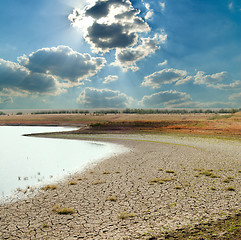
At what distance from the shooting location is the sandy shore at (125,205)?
313 inches

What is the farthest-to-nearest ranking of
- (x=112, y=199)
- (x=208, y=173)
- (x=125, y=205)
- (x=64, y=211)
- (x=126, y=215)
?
(x=208, y=173) < (x=112, y=199) < (x=125, y=205) < (x=64, y=211) < (x=126, y=215)

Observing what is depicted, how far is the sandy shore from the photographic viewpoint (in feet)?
26.0

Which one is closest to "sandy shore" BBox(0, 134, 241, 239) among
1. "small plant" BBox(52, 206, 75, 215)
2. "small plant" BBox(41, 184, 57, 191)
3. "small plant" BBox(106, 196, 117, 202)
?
"small plant" BBox(106, 196, 117, 202)

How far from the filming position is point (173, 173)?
15391 millimetres

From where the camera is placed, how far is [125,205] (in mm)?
9961

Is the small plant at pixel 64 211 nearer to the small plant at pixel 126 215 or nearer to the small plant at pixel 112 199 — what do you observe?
the small plant at pixel 112 199

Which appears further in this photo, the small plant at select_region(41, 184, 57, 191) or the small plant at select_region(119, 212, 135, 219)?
the small plant at select_region(41, 184, 57, 191)

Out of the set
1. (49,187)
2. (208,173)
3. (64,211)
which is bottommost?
(49,187)

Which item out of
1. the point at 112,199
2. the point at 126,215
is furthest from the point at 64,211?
the point at 126,215

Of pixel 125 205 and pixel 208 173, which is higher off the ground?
pixel 208 173

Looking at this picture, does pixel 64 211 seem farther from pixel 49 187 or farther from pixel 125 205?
pixel 49 187

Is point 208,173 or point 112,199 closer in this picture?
point 112,199

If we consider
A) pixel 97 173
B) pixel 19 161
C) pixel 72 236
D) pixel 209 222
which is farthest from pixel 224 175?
pixel 19 161

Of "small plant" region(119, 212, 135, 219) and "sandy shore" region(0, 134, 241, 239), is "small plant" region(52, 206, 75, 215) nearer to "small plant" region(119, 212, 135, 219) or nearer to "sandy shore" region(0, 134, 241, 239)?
"sandy shore" region(0, 134, 241, 239)
